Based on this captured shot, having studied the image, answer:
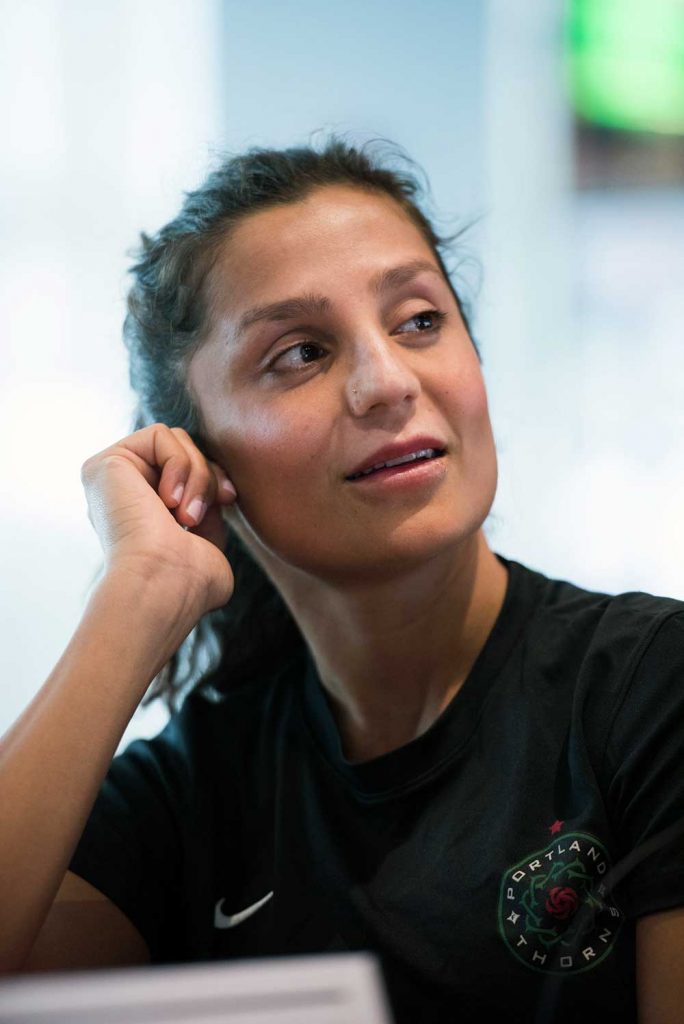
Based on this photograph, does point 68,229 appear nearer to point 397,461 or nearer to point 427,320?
point 427,320

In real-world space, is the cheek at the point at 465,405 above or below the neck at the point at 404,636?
above

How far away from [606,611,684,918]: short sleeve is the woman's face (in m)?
0.24

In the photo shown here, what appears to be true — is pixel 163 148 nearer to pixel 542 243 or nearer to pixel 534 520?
pixel 542 243

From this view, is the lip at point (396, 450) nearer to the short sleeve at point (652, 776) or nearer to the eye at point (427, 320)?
the eye at point (427, 320)

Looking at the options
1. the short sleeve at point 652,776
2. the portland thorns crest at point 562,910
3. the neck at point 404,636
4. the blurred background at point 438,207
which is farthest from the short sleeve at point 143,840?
the blurred background at point 438,207

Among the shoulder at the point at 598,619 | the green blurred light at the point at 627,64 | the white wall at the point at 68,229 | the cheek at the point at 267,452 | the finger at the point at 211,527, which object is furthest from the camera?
the green blurred light at the point at 627,64

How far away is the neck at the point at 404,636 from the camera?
122cm

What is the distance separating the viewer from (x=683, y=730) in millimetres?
969

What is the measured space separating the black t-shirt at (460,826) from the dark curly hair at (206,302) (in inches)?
3.2

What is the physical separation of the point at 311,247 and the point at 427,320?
161mm

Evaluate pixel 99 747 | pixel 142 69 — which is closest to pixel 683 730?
pixel 99 747

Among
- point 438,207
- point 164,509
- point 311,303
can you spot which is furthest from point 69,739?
point 438,207

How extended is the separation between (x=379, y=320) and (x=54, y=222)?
1328 millimetres

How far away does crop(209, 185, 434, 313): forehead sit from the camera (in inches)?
47.1
